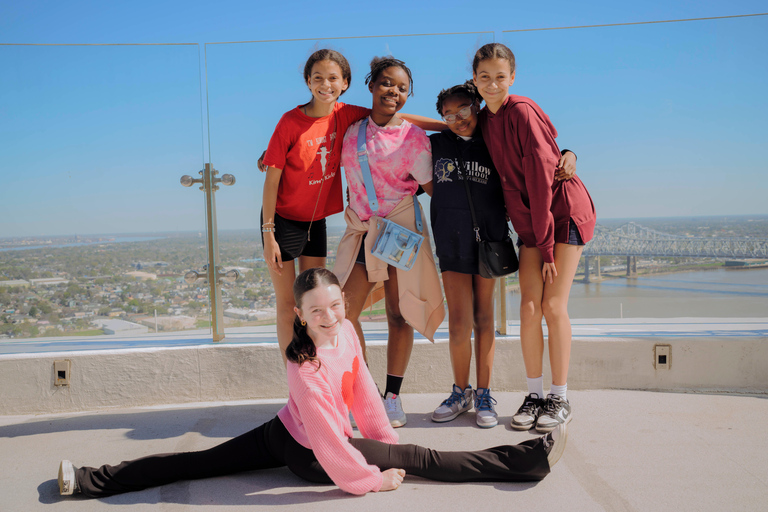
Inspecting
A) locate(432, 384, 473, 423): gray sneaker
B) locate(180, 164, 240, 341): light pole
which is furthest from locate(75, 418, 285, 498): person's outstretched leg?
locate(180, 164, 240, 341): light pole

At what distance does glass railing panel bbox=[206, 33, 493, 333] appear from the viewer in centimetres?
352

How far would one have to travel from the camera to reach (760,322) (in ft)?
12.1

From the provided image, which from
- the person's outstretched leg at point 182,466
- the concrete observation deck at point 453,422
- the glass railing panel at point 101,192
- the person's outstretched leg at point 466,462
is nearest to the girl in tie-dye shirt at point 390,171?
the concrete observation deck at point 453,422

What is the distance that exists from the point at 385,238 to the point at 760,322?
96.4 inches

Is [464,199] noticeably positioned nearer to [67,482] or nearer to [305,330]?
[305,330]

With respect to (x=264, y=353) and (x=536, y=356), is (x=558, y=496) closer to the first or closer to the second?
(x=536, y=356)

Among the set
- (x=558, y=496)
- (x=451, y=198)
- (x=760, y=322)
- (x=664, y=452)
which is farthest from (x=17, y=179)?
(x=760, y=322)

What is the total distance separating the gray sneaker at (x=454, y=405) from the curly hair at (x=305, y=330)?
1.02 m

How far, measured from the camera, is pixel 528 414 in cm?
300

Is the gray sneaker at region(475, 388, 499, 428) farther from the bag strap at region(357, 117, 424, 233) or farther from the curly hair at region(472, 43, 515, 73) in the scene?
the curly hair at region(472, 43, 515, 73)

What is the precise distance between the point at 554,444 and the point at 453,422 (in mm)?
798

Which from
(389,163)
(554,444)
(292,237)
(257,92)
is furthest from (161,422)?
(554,444)

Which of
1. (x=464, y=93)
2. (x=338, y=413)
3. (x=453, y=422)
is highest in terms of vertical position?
(x=464, y=93)

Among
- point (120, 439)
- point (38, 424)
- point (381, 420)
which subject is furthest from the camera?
point (38, 424)
